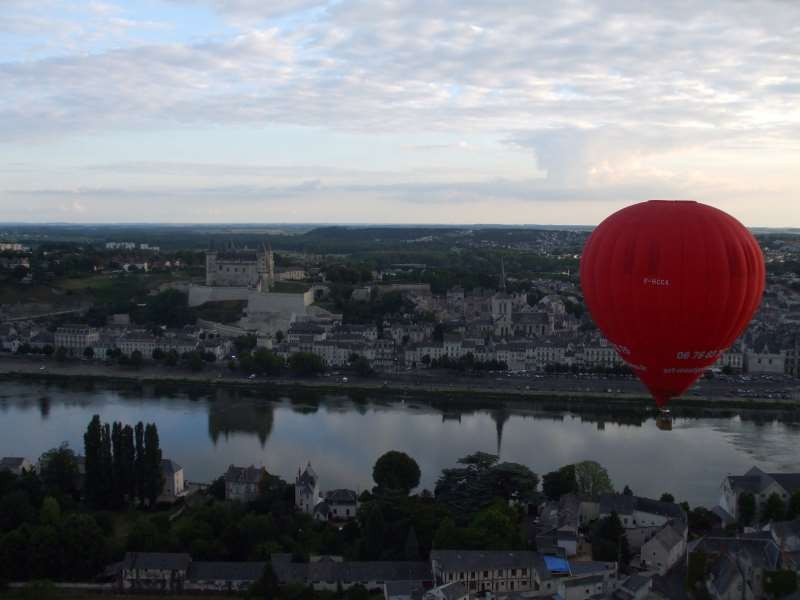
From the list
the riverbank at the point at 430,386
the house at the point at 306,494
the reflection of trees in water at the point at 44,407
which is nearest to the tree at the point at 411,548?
the house at the point at 306,494

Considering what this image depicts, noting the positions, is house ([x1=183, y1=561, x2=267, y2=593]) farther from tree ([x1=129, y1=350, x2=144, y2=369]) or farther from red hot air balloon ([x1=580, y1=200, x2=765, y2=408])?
tree ([x1=129, y1=350, x2=144, y2=369])

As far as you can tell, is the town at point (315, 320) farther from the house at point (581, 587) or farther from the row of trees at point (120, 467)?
the house at point (581, 587)

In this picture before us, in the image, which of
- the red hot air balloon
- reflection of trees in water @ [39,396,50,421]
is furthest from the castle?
the red hot air balloon

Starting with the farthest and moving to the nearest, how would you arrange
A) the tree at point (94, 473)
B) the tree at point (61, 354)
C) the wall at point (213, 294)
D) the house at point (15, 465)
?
the wall at point (213, 294), the tree at point (61, 354), the house at point (15, 465), the tree at point (94, 473)

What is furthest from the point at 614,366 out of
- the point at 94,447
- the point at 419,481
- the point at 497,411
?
the point at 94,447

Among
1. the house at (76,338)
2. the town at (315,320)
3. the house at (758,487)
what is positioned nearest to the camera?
the house at (758,487)

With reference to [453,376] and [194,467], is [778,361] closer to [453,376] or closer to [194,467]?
[453,376]

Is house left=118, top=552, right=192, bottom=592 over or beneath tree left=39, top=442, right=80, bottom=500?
beneath

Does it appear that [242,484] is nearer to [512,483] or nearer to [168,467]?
[168,467]
